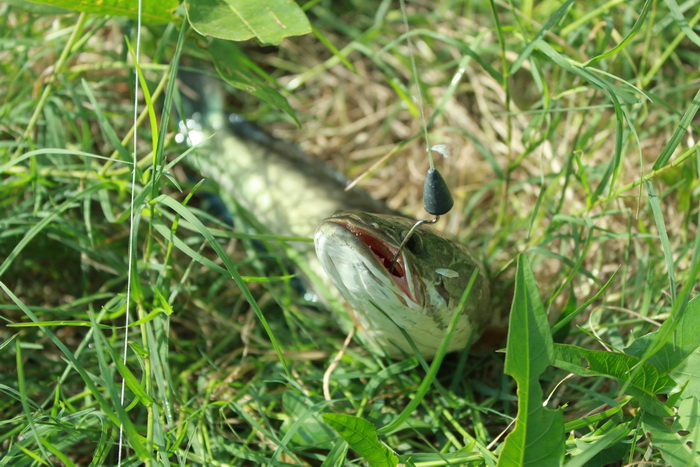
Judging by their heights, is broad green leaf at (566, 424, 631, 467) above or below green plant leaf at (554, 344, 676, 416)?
below

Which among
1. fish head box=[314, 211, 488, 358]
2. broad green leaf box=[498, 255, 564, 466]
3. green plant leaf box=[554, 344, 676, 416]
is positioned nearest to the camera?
broad green leaf box=[498, 255, 564, 466]

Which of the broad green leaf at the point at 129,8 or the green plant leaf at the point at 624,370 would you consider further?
the broad green leaf at the point at 129,8

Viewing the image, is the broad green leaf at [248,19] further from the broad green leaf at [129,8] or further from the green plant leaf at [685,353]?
the green plant leaf at [685,353]

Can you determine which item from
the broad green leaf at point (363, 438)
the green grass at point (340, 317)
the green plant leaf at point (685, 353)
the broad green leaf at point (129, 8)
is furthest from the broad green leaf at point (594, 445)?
the broad green leaf at point (129, 8)

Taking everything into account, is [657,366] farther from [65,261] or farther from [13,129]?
[13,129]

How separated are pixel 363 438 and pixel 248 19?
107cm

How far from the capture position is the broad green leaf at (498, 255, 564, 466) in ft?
3.84

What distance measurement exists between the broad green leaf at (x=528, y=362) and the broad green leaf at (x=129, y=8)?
118 cm

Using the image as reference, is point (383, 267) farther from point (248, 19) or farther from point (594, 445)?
point (248, 19)

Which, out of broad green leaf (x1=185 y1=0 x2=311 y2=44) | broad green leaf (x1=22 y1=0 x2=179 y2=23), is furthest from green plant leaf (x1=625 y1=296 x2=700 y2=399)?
broad green leaf (x1=22 y1=0 x2=179 y2=23)

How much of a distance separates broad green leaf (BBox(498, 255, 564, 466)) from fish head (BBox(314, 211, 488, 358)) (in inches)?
13.1

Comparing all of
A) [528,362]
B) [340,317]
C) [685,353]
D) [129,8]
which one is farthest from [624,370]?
[129,8]

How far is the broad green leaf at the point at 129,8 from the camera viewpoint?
1.60m

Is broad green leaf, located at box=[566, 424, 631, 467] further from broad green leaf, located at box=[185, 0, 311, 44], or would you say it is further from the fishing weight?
broad green leaf, located at box=[185, 0, 311, 44]
